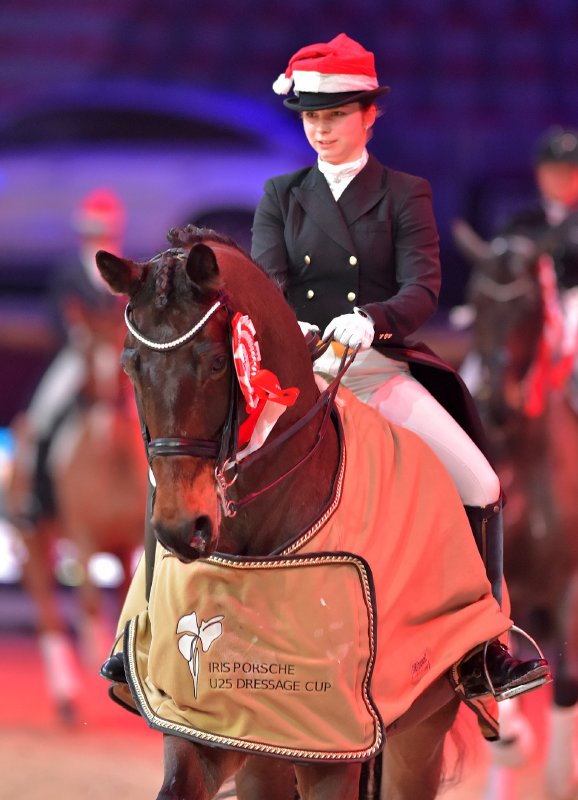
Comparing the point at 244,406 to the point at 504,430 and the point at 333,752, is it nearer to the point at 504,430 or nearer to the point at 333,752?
the point at 333,752

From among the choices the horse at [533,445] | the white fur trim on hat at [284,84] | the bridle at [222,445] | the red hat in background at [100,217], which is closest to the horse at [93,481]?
the red hat in background at [100,217]

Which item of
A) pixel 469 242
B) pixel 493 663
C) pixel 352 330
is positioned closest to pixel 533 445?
pixel 469 242

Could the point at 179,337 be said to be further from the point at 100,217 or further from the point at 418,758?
the point at 100,217

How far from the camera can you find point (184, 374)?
2531 millimetres

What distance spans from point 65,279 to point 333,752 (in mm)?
5357

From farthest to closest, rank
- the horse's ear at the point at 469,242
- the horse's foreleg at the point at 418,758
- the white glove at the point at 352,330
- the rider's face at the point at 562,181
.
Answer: the rider's face at the point at 562,181 < the horse's ear at the point at 469,242 < the horse's foreleg at the point at 418,758 < the white glove at the point at 352,330

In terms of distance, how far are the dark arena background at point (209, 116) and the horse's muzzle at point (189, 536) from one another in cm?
623

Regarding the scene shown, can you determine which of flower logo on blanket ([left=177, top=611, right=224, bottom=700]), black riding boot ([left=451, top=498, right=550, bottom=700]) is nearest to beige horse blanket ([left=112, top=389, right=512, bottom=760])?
flower logo on blanket ([left=177, top=611, right=224, bottom=700])

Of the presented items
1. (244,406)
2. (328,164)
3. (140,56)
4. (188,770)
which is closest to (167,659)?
(188,770)

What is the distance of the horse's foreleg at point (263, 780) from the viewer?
3.14 metres

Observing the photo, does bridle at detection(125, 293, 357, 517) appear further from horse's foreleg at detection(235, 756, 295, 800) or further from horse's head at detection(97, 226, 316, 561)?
horse's foreleg at detection(235, 756, 295, 800)

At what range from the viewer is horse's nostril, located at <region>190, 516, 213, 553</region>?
8.11 feet

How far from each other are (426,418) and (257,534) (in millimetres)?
662

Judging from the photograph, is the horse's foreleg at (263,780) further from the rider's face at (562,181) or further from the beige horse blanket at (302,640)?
the rider's face at (562,181)
